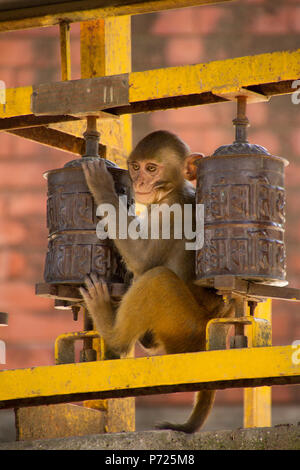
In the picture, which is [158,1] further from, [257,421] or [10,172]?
[10,172]

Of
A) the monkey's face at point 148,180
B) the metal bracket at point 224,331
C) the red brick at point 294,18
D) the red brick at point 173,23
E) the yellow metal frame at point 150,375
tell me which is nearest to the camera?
the yellow metal frame at point 150,375

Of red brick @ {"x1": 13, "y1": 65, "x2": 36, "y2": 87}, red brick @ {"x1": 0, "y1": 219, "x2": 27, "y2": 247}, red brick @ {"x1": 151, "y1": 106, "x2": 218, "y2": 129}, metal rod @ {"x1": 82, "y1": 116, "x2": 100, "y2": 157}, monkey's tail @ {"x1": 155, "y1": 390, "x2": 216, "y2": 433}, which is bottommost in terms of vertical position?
monkey's tail @ {"x1": 155, "y1": 390, "x2": 216, "y2": 433}

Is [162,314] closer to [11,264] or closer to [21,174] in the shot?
[11,264]

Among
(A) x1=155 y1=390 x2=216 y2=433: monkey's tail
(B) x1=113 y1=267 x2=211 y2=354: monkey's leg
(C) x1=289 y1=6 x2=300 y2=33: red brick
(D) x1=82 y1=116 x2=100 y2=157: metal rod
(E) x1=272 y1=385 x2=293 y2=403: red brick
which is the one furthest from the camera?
(C) x1=289 y1=6 x2=300 y2=33: red brick

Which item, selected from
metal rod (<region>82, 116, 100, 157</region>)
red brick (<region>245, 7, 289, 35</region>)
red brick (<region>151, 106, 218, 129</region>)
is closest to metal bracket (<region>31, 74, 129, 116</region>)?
metal rod (<region>82, 116, 100, 157</region>)

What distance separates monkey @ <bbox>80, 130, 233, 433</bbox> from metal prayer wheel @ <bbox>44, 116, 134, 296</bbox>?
0.05m

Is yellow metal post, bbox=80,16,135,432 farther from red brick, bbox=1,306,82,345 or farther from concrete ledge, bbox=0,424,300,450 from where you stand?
red brick, bbox=1,306,82,345

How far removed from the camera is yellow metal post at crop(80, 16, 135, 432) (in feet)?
20.7

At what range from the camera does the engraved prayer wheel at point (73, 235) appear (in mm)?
5551

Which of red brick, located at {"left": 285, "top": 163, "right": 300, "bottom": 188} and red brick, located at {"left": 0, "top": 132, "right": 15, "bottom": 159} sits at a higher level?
red brick, located at {"left": 0, "top": 132, "right": 15, "bottom": 159}

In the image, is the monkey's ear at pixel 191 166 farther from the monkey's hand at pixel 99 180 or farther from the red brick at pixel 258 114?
the red brick at pixel 258 114

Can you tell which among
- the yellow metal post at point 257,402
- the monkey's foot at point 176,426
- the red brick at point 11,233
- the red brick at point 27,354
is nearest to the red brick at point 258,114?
the red brick at point 11,233

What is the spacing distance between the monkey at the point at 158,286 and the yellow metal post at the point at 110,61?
0.48 metres

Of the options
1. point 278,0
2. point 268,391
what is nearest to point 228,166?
point 268,391
